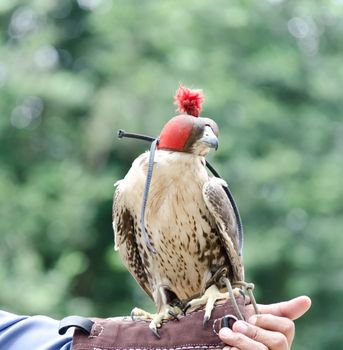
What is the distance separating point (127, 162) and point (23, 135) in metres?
0.86

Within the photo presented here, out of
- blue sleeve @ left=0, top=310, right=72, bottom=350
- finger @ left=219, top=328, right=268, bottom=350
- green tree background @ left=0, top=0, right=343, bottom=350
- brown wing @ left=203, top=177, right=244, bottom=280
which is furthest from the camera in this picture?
green tree background @ left=0, top=0, right=343, bottom=350

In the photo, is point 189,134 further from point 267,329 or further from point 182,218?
point 267,329

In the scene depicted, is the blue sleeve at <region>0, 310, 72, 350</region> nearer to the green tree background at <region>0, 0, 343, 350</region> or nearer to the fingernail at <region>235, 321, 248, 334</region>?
the fingernail at <region>235, 321, 248, 334</region>

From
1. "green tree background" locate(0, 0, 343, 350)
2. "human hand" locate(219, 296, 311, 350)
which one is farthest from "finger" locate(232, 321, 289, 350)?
"green tree background" locate(0, 0, 343, 350)

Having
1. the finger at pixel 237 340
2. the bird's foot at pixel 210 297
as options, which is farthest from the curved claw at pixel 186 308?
the finger at pixel 237 340

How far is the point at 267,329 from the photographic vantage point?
4.20ft

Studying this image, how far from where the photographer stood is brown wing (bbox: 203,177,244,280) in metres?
1.31

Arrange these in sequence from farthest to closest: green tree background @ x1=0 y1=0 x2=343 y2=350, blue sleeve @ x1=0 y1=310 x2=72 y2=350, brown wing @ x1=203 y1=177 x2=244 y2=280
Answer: green tree background @ x1=0 y1=0 x2=343 y2=350 → blue sleeve @ x1=0 y1=310 x2=72 y2=350 → brown wing @ x1=203 y1=177 x2=244 y2=280

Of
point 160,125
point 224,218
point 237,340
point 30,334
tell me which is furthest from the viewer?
point 160,125

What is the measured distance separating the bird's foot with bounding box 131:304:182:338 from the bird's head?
0.26 m

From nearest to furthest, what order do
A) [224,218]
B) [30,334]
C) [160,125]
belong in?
[224,218] → [30,334] → [160,125]

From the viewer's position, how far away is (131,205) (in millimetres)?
1345

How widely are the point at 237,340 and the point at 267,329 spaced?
86mm

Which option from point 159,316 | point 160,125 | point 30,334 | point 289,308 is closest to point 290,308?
point 289,308
